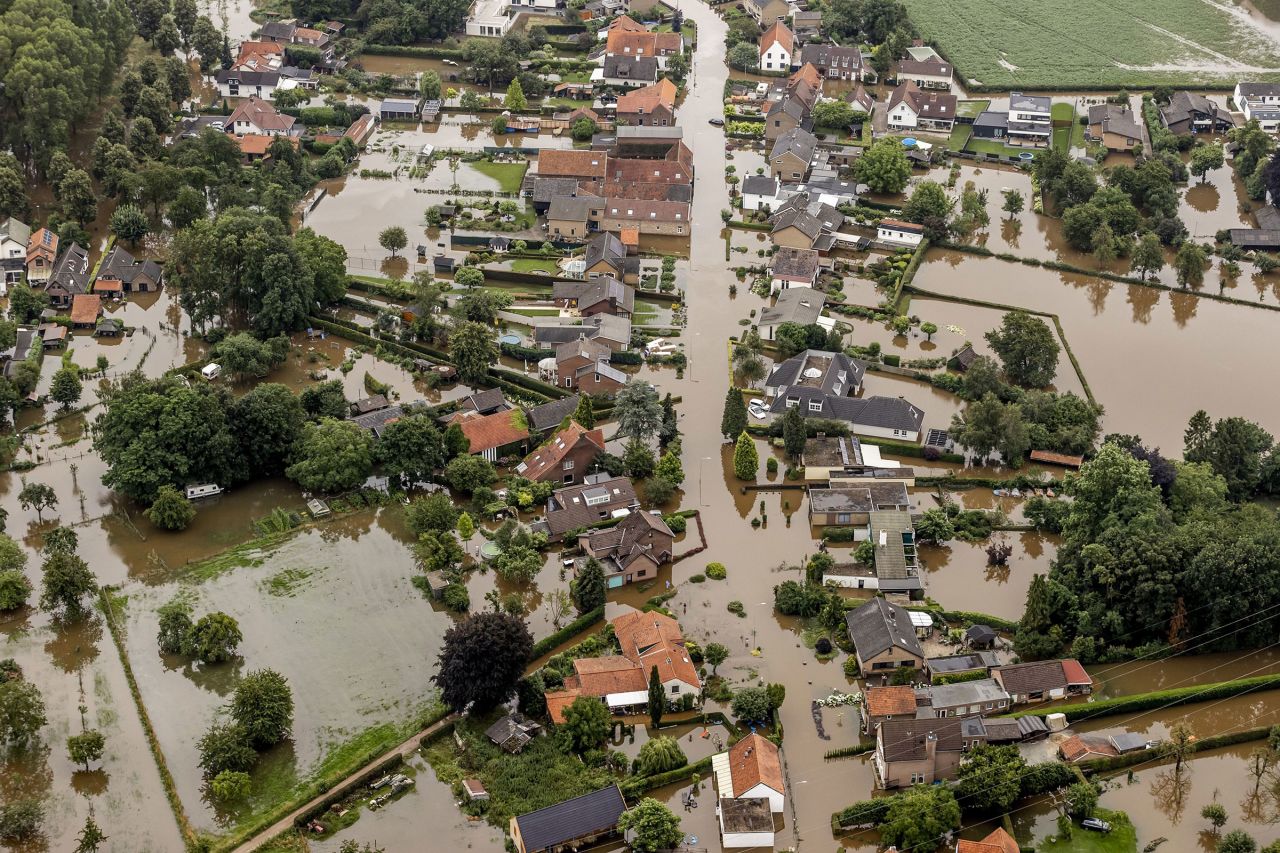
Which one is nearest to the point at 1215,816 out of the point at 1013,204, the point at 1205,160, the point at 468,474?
the point at 468,474

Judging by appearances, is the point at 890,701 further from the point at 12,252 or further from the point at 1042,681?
the point at 12,252

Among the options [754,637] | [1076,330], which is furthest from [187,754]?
[1076,330]

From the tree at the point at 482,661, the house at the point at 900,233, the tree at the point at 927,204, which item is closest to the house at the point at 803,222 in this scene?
the house at the point at 900,233

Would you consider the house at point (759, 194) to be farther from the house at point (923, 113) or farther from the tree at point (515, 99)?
the tree at point (515, 99)

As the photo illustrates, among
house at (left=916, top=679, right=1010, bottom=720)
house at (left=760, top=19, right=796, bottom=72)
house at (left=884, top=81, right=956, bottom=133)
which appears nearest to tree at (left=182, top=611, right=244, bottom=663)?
house at (left=916, top=679, right=1010, bottom=720)

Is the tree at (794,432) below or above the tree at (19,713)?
above

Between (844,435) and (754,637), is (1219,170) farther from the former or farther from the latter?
(754,637)

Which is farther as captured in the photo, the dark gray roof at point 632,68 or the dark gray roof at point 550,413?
the dark gray roof at point 632,68

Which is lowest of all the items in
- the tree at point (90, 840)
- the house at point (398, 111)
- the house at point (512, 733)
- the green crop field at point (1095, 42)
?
the tree at point (90, 840)
